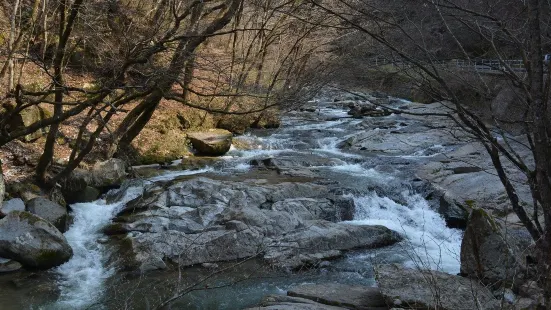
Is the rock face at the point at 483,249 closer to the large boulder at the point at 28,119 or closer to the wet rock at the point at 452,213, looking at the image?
the wet rock at the point at 452,213

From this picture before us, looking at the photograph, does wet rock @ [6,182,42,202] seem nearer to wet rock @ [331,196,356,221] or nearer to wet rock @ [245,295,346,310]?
wet rock @ [245,295,346,310]

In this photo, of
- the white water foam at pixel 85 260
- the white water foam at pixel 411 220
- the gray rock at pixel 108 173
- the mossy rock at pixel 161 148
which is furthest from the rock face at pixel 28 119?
the white water foam at pixel 411 220

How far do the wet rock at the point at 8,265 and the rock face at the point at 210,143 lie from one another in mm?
7345

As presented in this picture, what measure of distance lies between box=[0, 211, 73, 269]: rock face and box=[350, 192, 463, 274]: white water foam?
524 centimetres

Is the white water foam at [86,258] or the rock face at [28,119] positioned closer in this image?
the white water foam at [86,258]

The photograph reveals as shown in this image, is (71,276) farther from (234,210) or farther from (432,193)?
(432,193)

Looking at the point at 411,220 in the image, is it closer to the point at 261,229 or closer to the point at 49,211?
the point at 261,229

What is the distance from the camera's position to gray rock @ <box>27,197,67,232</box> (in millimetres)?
8180

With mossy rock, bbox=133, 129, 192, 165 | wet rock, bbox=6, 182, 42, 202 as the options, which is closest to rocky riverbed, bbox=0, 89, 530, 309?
mossy rock, bbox=133, 129, 192, 165

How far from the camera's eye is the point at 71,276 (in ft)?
23.0

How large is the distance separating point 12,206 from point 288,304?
521cm

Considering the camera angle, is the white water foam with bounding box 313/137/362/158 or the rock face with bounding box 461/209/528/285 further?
the white water foam with bounding box 313/137/362/158

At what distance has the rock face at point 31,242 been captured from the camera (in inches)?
276

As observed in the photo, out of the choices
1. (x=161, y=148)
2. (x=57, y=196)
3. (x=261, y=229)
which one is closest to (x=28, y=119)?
(x=57, y=196)
